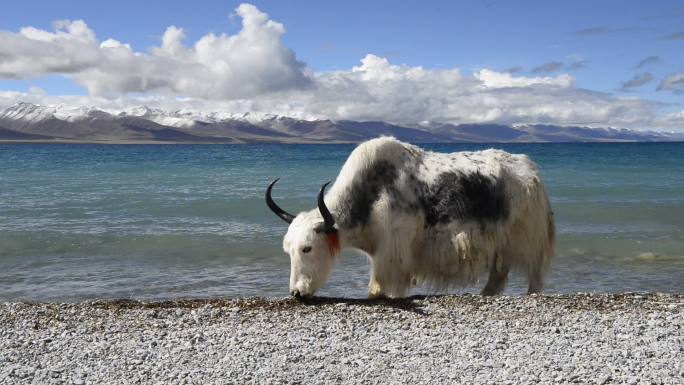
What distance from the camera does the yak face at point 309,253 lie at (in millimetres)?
5680

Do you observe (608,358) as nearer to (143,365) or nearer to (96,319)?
(143,365)

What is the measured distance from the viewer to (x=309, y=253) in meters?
5.71

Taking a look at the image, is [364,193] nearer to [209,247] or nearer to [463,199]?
[463,199]

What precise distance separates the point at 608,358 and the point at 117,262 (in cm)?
674

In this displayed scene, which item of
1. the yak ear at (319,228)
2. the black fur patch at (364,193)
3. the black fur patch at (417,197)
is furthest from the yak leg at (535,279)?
the yak ear at (319,228)

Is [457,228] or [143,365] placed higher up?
[457,228]

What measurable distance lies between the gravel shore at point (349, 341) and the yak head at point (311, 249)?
170 mm

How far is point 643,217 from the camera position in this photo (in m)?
14.1

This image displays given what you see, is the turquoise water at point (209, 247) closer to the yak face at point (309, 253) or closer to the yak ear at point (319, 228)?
the yak face at point (309, 253)

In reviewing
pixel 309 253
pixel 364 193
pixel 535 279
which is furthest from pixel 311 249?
pixel 535 279

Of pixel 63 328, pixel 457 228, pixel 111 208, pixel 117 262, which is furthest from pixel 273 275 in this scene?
pixel 111 208

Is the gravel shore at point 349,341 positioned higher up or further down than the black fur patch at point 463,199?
further down

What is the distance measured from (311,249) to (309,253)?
1.4 inches

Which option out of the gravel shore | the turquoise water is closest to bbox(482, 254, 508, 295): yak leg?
the gravel shore
